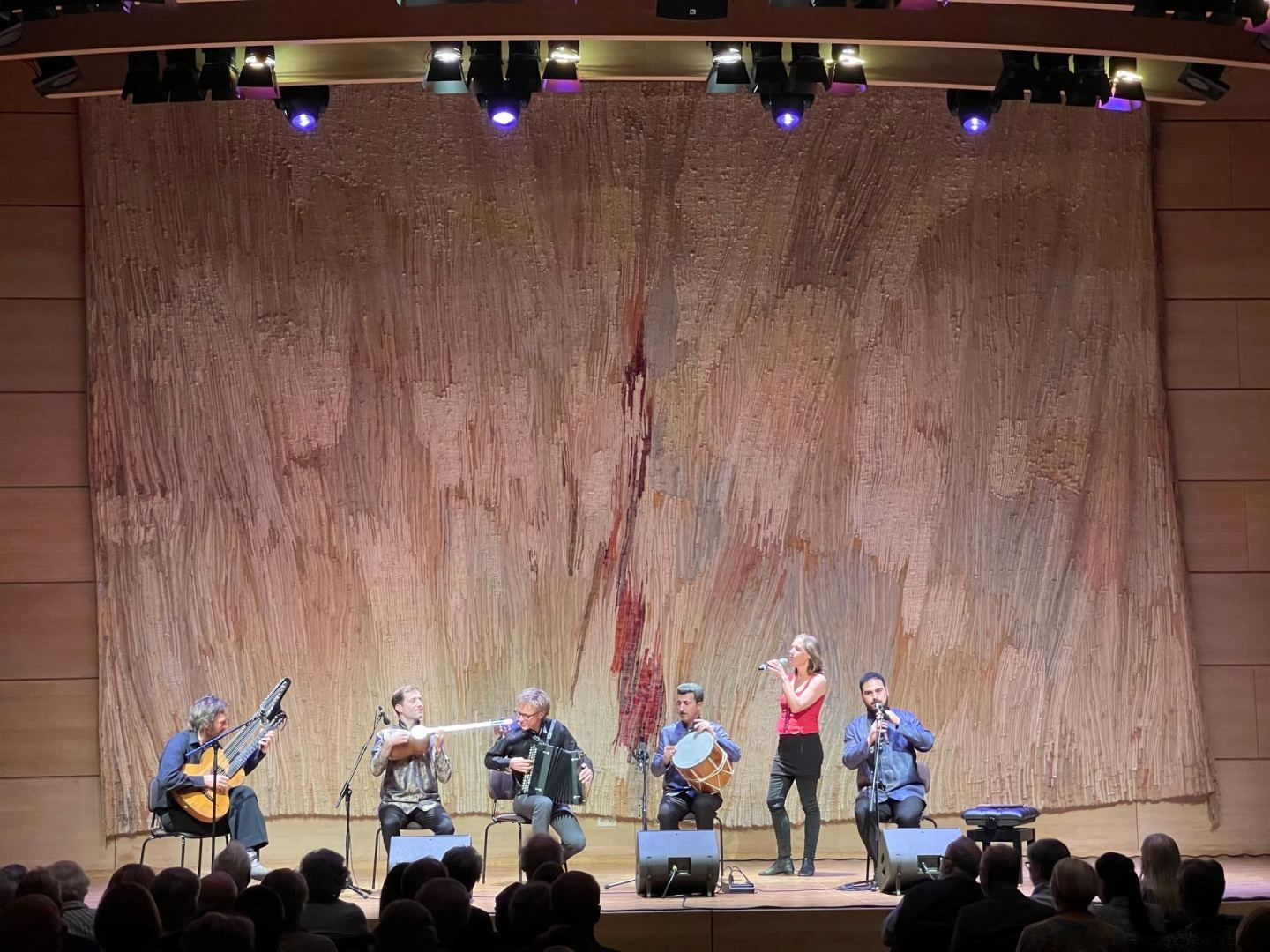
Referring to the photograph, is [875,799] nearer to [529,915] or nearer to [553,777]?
[553,777]

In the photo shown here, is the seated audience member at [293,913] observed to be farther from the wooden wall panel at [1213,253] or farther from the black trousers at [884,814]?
the wooden wall panel at [1213,253]

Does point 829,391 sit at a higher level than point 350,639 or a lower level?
higher

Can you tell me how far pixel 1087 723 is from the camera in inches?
332

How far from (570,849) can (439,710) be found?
1383 mm

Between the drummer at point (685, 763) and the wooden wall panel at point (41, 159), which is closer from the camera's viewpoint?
the drummer at point (685, 763)

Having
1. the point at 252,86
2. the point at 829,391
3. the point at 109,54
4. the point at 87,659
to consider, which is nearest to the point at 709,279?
the point at 829,391

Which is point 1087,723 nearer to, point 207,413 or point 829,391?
point 829,391

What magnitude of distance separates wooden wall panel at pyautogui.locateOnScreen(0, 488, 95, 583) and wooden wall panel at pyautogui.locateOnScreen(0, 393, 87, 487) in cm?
7

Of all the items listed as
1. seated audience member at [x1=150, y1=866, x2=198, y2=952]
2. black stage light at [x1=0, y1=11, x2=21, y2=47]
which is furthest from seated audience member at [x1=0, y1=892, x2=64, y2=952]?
black stage light at [x1=0, y1=11, x2=21, y2=47]

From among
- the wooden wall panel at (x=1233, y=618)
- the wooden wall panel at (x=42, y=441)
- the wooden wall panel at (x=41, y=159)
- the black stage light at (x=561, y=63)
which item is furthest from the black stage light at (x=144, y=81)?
the wooden wall panel at (x=1233, y=618)

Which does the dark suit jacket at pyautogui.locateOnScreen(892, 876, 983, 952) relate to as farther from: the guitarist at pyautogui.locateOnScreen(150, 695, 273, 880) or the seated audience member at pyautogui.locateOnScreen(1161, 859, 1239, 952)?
the guitarist at pyautogui.locateOnScreen(150, 695, 273, 880)

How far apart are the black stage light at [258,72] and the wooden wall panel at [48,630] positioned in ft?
9.88

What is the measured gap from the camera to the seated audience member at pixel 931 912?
13.4 ft

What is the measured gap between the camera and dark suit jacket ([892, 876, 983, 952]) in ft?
13.3
